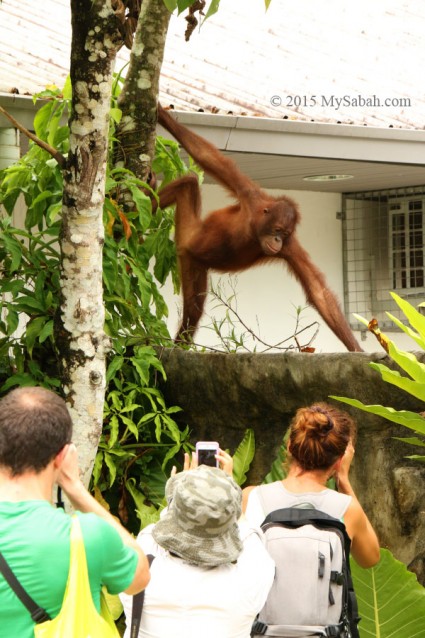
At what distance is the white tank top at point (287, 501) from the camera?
3.56 metres

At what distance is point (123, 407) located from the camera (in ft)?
18.7

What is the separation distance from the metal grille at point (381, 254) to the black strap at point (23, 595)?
8418 millimetres

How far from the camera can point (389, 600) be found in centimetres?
446

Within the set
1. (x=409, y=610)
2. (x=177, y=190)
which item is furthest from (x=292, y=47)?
Answer: (x=409, y=610)

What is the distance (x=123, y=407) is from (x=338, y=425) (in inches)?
87.9

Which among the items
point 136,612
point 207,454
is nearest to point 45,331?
point 207,454

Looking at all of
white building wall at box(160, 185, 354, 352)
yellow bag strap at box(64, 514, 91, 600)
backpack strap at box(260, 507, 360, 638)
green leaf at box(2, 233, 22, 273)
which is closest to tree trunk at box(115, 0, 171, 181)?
green leaf at box(2, 233, 22, 273)

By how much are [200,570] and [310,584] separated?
A: 20.2 inches

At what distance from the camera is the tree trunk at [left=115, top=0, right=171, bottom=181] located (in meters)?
5.76

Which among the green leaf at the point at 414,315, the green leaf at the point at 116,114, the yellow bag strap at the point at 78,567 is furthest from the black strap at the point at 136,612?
the green leaf at the point at 116,114

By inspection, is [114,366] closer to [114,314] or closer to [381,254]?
[114,314]

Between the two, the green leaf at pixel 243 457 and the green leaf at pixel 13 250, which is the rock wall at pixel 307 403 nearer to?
the green leaf at pixel 243 457

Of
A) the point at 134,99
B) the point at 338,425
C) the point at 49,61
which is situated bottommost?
the point at 338,425

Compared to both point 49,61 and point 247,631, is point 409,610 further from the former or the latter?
point 49,61
